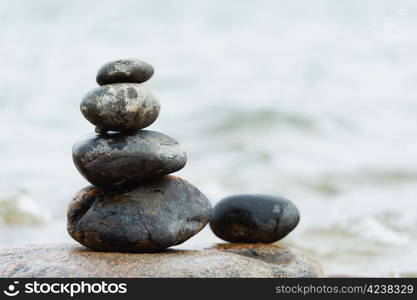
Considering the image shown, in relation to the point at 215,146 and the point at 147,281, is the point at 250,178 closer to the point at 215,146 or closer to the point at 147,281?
the point at 215,146

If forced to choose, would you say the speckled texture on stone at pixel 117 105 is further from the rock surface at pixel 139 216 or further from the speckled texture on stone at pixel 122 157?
the rock surface at pixel 139 216

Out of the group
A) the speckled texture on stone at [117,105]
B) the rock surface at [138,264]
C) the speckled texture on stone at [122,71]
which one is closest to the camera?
the rock surface at [138,264]

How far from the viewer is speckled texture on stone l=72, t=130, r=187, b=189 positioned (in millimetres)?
5035

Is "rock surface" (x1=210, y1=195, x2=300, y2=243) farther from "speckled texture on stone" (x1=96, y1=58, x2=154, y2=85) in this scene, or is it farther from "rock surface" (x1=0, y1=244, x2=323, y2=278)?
"speckled texture on stone" (x1=96, y1=58, x2=154, y2=85)

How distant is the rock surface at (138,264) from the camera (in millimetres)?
4496

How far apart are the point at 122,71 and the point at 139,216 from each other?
3.83 feet

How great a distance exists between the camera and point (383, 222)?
1079 cm

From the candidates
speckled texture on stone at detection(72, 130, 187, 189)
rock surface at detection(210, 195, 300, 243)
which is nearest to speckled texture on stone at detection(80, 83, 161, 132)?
speckled texture on stone at detection(72, 130, 187, 189)

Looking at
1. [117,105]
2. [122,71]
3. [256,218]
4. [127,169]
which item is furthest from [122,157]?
[256,218]

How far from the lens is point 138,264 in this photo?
4.60 meters

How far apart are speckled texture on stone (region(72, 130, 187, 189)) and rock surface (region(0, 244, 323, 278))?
0.62 metres

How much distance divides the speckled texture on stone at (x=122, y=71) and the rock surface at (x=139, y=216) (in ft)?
2.94

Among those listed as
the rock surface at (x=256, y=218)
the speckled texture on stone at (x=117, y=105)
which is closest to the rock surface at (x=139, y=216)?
the speckled texture on stone at (x=117, y=105)

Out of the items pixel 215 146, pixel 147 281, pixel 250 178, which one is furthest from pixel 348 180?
pixel 147 281
